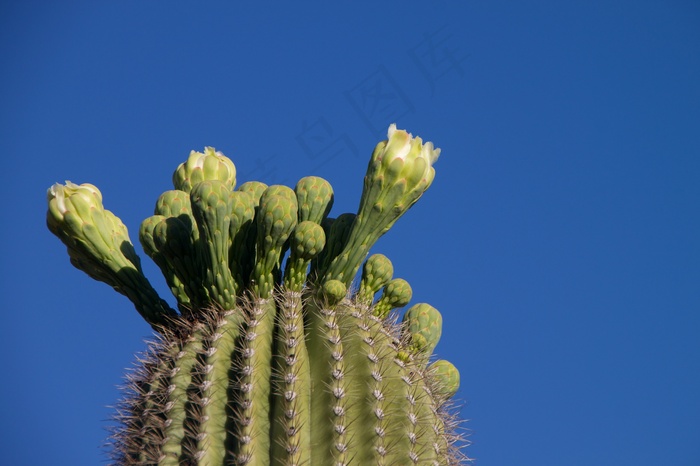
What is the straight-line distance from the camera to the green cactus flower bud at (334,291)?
181 inches

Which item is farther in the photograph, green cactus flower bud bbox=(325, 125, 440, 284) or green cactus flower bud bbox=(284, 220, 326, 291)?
green cactus flower bud bbox=(325, 125, 440, 284)

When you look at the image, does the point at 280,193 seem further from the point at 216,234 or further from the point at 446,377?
the point at 446,377

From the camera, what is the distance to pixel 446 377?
16.7 feet

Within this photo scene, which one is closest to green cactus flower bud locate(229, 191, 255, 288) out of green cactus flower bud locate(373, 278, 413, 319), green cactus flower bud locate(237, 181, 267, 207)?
green cactus flower bud locate(237, 181, 267, 207)

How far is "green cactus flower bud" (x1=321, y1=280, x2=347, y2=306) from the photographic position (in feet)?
15.1

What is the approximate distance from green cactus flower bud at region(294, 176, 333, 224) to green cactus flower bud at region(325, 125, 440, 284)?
212 mm

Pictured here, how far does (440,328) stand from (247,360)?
4.35 ft

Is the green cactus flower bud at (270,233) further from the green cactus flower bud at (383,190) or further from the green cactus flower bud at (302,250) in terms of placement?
the green cactus flower bud at (383,190)

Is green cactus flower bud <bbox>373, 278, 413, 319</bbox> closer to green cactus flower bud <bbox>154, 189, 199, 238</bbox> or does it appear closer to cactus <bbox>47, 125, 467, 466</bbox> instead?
cactus <bbox>47, 125, 467, 466</bbox>

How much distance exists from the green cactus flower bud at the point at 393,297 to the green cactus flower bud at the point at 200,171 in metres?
1.05

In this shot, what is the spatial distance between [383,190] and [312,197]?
373 mm

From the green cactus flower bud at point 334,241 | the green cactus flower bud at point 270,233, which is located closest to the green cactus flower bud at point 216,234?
the green cactus flower bud at point 270,233

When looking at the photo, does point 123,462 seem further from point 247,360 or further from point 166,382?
point 247,360

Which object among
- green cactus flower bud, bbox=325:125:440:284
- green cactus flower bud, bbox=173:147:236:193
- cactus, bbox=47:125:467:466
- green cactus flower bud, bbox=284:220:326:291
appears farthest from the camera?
green cactus flower bud, bbox=173:147:236:193
